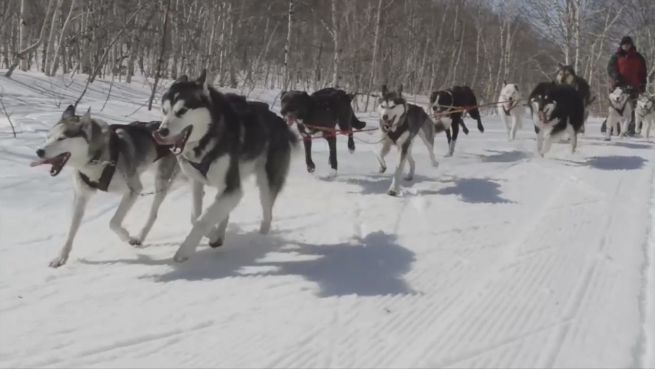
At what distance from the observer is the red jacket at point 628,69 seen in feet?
34.6

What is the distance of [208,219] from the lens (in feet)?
11.0

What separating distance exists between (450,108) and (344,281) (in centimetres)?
536

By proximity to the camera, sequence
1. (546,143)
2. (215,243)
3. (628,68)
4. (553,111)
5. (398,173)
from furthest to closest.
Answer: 1. (628,68)
2. (546,143)
3. (553,111)
4. (398,173)
5. (215,243)

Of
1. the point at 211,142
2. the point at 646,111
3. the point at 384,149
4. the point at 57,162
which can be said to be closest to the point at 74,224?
the point at 57,162

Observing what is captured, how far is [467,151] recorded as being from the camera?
838cm

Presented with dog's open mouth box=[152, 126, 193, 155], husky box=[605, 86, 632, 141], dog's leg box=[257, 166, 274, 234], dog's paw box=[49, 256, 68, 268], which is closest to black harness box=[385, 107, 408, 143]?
dog's leg box=[257, 166, 274, 234]

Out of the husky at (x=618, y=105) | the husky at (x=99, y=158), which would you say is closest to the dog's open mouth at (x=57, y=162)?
the husky at (x=99, y=158)

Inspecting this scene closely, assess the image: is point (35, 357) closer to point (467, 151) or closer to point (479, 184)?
point (479, 184)

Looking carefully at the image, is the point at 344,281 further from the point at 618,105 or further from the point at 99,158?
the point at 618,105

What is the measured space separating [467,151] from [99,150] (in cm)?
595

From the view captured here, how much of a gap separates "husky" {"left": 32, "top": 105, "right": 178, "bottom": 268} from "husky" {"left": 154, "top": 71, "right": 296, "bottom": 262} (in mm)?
368

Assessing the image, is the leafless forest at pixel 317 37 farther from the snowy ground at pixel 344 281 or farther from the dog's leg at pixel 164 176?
the snowy ground at pixel 344 281

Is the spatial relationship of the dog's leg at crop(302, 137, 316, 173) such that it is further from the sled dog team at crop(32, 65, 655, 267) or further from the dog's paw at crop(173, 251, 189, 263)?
the dog's paw at crop(173, 251, 189, 263)

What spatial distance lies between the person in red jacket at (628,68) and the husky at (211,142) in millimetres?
8858
